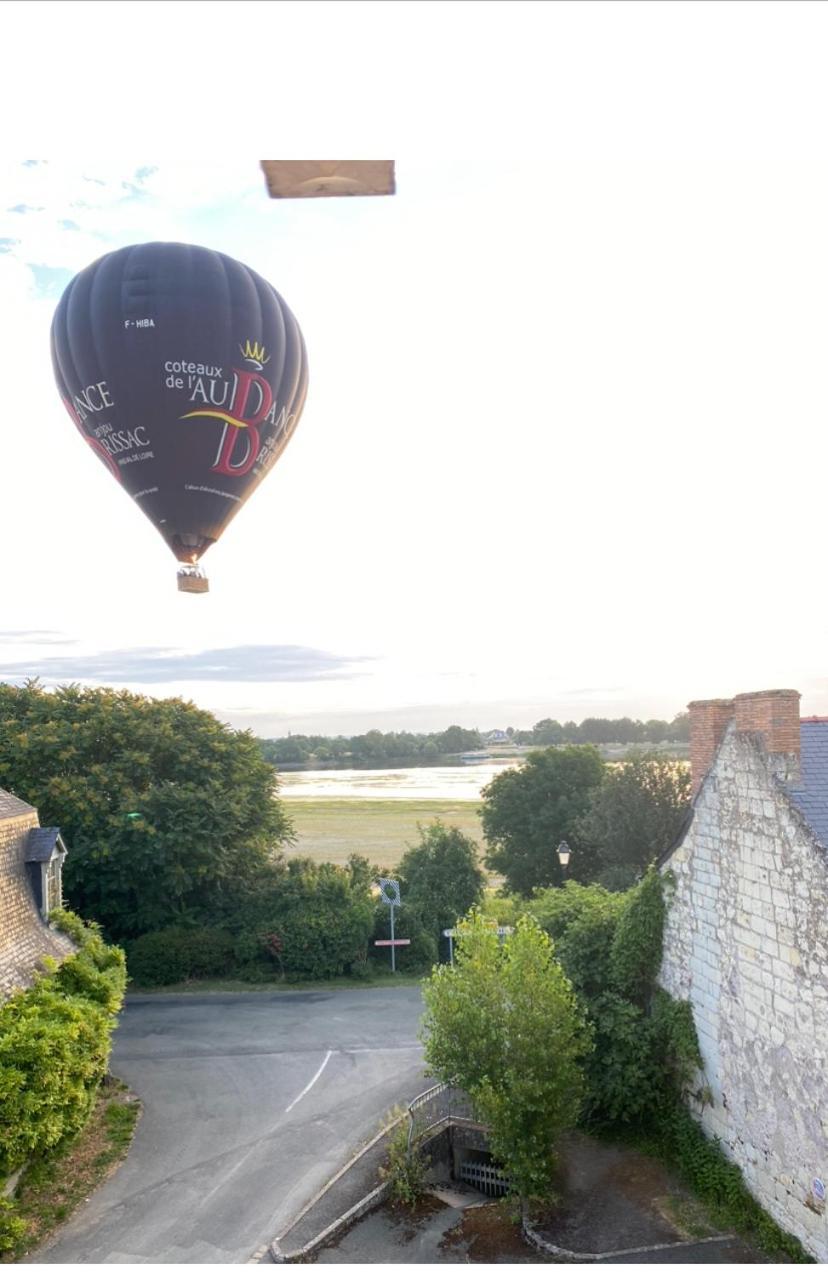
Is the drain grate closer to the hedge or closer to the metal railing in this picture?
the metal railing

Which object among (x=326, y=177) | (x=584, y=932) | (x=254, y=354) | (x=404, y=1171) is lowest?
(x=404, y=1171)

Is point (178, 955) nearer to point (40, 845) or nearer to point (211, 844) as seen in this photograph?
point (211, 844)

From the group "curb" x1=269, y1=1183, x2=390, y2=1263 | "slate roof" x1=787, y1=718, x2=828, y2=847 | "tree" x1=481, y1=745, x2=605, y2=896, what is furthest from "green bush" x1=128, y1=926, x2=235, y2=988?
"slate roof" x1=787, y1=718, x2=828, y2=847

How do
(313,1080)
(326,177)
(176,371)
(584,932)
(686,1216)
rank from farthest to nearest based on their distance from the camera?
(313,1080)
(584,932)
(686,1216)
(176,371)
(326,177)

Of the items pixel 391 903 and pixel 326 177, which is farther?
pixel 391 903

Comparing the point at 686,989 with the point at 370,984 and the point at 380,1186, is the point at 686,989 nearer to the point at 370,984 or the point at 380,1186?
the point at 380,1186

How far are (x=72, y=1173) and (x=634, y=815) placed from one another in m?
23.4

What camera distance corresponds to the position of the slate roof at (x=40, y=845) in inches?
860

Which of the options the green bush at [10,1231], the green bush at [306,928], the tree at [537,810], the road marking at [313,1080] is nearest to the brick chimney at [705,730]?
the road marking at [313,1080]

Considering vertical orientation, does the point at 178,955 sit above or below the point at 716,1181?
below

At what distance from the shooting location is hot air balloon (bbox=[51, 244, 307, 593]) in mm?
13727

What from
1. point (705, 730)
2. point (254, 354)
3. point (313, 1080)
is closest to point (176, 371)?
point (254, 354)

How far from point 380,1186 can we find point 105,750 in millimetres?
21152

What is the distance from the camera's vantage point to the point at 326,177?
3988 mm
